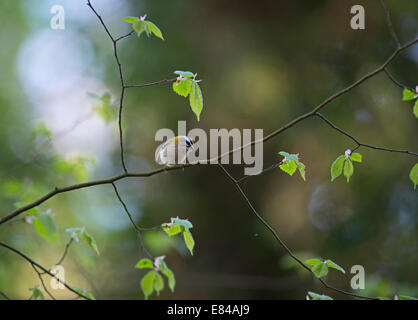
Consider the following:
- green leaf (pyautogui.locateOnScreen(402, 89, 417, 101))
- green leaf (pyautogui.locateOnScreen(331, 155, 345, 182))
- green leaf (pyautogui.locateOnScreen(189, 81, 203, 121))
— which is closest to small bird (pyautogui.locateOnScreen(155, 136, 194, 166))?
green leaf (pyautogui.locateOnScreen(189, 81, 203, 121))

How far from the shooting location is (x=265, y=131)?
343 cm

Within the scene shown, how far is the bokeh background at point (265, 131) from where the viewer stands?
3.43 meters

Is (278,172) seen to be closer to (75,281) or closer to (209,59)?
(209,59)

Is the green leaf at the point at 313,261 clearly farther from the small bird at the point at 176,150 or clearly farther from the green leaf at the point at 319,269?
the small bird at the point at 176,150

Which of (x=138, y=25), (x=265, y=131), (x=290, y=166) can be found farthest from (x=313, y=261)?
(x=265, y=131)

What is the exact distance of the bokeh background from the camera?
343cm

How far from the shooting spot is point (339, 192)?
360 centimetres

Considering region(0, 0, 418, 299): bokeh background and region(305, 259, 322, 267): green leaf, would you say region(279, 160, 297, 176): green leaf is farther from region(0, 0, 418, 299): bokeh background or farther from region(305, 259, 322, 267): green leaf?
region(0, 0, 418, 299): bokeh background

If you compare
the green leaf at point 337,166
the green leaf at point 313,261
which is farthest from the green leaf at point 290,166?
the green leaf at point 313,261

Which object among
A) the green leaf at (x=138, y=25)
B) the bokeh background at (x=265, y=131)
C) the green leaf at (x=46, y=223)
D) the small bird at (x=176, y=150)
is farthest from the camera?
the bokeh background at (x=265, y=131)

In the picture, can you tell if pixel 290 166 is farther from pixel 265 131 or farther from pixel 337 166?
pixel 265 131

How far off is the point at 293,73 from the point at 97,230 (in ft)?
8.56
